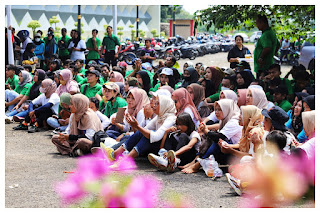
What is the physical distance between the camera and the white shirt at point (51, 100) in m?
9.48

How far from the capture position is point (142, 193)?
5.45 metres

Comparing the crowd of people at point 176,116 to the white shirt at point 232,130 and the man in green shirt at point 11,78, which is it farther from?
the man in green shirt at point 11,78

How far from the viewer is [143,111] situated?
720cm

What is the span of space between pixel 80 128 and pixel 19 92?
431cm

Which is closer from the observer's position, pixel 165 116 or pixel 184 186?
pixel 184 186

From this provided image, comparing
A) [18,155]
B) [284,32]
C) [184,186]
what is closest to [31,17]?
[284,32]

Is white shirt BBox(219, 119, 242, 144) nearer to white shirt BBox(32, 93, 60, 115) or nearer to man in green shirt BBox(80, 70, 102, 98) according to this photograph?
man in green shirt BBox(80, 70, 102, 98)

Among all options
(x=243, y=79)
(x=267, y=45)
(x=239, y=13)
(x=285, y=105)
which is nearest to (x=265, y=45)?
(x=267, y=45)

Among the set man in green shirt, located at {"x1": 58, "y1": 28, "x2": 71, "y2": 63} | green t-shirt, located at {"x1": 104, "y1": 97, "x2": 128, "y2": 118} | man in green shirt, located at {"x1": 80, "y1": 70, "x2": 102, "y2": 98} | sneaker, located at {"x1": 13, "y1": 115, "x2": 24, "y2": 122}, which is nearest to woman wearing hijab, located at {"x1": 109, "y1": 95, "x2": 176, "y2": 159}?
green t-shirt, located at {"x1": 104, "y1": 97, "x2": 128, "y2": 118}

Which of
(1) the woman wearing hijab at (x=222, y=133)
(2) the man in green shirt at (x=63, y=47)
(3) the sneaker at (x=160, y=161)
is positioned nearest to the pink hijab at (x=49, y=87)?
(3) the sneaker at (x=160, y=161)

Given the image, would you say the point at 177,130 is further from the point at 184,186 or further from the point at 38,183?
the point at 38,183

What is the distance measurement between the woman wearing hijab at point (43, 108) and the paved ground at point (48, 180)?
4.49 feet

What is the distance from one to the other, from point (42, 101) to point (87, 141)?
3.04 m

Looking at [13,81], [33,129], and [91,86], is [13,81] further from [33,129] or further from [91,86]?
[91,86]
